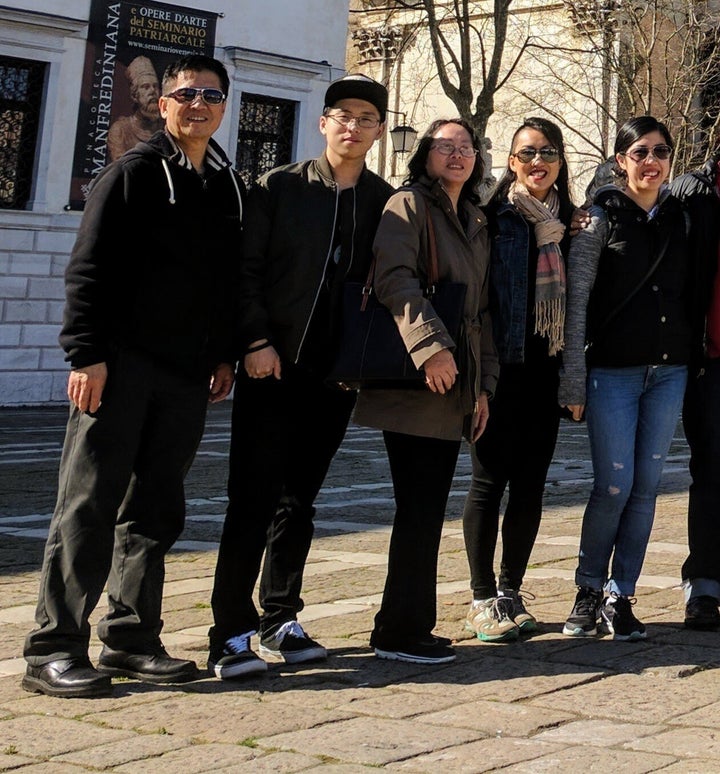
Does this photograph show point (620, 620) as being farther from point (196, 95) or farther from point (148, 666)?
point (196, 95)

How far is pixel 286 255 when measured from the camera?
18.9 feet

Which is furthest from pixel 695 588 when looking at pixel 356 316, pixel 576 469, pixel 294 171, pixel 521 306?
pixel 576 469

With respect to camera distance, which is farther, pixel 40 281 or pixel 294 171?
pixel 40 281

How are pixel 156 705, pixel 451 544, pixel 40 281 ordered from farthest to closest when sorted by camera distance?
pixel 40 281 → pixel 451 544 → pixel 156 705

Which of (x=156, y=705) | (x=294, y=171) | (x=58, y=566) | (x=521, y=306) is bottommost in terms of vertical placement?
(x=156, y=705)

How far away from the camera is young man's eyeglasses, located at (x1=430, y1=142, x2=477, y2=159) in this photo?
6008 millimetres

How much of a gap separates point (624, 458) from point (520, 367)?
1.85 feet

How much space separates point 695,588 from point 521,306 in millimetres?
1493

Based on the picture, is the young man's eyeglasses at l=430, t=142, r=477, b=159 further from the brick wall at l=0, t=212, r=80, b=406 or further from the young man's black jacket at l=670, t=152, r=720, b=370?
the brick wall at l=0, t=212, r=80, b=406

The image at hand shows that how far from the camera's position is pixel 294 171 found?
5.90 meters

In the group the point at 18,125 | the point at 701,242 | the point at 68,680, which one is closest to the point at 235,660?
the point at 68,680

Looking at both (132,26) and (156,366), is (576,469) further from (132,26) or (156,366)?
(132,26)

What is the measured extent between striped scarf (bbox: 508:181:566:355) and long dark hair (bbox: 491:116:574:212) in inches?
7.0

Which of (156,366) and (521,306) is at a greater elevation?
(521,306)
